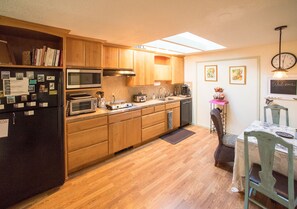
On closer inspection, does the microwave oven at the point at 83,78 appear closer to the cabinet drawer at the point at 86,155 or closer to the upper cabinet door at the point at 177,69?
the cabinet drawer at the point at 86,155

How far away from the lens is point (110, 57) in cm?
320

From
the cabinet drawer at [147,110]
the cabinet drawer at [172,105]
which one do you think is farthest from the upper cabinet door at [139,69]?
the cabinet drawer at [172,105]

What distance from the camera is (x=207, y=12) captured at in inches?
67.6

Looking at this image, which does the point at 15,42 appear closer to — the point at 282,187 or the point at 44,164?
the point at 44,164

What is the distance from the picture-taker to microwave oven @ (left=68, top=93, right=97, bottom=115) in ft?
8.39

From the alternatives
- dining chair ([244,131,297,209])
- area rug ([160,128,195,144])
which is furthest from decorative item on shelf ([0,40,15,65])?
area rug ([160,128,195,144])

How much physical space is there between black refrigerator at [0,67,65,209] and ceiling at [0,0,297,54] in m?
0.68

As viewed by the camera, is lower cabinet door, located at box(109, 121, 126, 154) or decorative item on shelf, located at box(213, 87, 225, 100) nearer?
lower cabinet door, located at box(109, 121, 126, 154)

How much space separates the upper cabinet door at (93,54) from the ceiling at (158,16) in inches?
9.1

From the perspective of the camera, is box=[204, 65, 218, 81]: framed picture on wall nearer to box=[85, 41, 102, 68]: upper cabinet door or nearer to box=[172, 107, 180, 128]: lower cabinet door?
box=[172, 107, 180, 128]: lower cabinet door

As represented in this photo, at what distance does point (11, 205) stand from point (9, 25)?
2155 mm

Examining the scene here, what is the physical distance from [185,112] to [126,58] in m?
2.44

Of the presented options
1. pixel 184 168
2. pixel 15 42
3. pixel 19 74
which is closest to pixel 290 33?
pixel 184 168

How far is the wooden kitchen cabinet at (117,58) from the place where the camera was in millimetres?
3143
